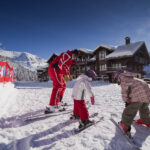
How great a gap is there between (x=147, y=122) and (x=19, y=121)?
2737 millimetres

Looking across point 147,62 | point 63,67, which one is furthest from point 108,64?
point 63,67

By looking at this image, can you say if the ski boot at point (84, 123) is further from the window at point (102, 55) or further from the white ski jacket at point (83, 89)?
the window at point (102, 55)

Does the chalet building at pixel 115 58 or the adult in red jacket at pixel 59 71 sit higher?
the chalet building at pixel 115 58

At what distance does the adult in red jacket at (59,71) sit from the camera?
327 centimetres

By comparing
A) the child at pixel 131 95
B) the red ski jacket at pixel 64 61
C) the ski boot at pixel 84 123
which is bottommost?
the ski boot at pixel 84 123

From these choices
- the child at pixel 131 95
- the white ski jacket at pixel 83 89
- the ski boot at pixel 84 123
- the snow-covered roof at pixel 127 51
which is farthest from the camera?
the snow-covered roof at pixel 127 51

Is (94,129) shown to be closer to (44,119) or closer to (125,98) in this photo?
(125,98)

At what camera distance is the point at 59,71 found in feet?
11.3

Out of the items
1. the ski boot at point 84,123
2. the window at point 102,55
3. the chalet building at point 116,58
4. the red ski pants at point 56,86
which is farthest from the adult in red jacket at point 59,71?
the window at point 102,55

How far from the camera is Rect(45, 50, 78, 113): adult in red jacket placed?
3.27 metres

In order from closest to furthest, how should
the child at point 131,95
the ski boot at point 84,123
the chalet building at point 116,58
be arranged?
the child at point 131,95 < the ski boot at point 84,123 < the chalet building at point 116,58

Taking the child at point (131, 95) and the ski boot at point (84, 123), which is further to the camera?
the ski boot at point (84, 123)

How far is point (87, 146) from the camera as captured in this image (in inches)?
69.4

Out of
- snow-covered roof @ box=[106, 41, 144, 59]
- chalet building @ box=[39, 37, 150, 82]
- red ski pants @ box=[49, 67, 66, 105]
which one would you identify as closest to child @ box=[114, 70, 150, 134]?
red ski pants @ box=[49, 67, 66, 105]
